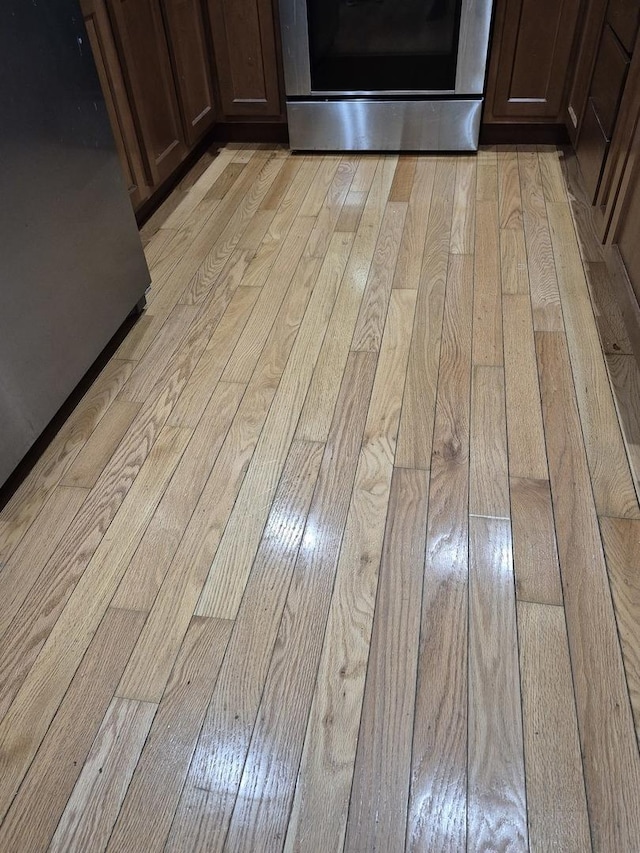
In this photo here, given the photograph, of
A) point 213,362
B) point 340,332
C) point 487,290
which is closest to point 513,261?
point 487,290

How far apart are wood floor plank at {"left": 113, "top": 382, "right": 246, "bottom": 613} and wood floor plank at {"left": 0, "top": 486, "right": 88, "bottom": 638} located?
0.61 ft

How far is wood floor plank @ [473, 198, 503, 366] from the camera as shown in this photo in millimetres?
1729

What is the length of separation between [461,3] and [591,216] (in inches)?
39.2

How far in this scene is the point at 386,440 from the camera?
4.89ft

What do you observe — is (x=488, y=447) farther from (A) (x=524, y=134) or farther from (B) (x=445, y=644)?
(A) (x=524, y=134)

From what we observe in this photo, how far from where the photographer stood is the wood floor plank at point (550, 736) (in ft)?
2.89

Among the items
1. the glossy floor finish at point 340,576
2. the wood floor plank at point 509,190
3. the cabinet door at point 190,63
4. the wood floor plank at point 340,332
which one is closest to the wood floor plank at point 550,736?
the glossy floor finish at point 340,576

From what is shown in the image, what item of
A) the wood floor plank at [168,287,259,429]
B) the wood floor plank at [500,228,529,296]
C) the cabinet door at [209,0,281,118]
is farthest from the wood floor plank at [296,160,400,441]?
the cabinet door at [209,0,281,118]

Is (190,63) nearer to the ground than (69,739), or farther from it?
farther from it

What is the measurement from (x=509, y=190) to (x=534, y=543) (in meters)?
1.74

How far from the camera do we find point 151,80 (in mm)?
2336

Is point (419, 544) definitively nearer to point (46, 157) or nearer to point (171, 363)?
point (171, 363)

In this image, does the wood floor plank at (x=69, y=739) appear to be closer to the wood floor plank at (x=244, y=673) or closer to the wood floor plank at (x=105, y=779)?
the wood floor plank at (x=105, y=779)

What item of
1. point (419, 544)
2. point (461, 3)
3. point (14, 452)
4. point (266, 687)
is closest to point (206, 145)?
point (461, 3)
